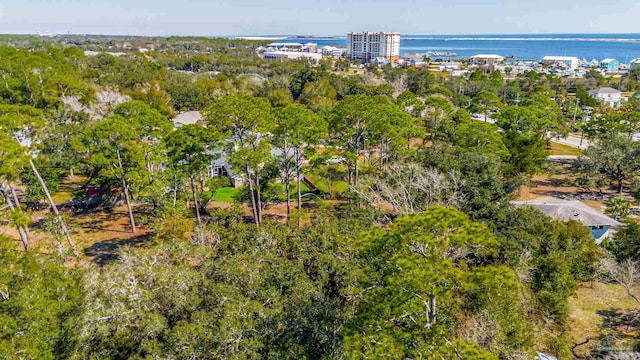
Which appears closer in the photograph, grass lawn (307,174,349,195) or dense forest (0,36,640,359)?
dense forest (0,36,640,359)

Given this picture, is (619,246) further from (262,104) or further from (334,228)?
(262,104)

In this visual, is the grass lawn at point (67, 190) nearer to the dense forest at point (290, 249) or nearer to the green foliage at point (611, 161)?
the dense forest at point (290, 249)

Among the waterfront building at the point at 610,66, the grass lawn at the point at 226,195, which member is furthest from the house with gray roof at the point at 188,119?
the waterfront building at the point at 610,66

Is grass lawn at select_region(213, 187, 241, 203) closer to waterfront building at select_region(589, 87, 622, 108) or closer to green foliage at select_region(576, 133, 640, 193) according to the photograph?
green foliage at select_region(576, 133, 640, 193)

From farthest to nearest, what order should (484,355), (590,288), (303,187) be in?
1. (303,187)
2. (590,288)
3. (484,355)

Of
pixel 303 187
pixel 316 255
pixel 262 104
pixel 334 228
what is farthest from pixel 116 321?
pixel 303 187

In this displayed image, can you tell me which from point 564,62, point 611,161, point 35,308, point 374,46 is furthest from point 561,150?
point 374,46

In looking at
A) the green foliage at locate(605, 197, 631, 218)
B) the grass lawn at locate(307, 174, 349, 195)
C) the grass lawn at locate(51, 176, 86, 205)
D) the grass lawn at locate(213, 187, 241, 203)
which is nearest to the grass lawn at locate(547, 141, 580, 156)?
the green foliage at locate(605, 197, 631, 218)
